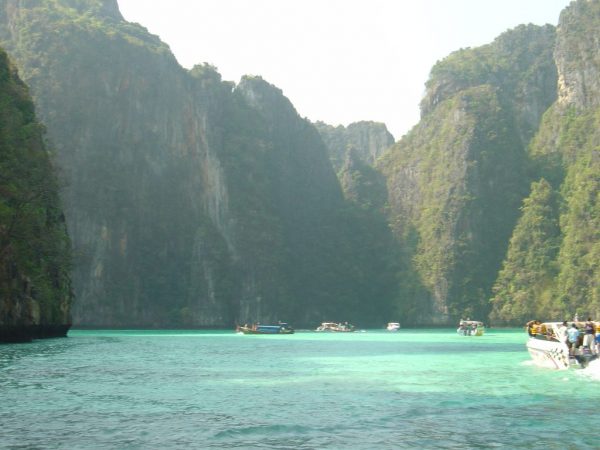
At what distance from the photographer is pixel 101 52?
139 m

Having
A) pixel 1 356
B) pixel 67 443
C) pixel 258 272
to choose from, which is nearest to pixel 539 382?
pixel 67 443

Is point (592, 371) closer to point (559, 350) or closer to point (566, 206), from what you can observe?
point (559, 350)

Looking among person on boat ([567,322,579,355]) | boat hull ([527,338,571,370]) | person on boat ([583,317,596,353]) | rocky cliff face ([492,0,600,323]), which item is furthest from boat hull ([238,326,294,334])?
person on boat ([583,317,596,353])

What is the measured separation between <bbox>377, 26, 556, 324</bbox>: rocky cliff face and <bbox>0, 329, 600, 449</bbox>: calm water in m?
108

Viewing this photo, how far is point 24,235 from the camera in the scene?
162ft

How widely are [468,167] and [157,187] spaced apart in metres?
56.5

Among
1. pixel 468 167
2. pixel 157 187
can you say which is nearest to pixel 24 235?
pixel 157 187

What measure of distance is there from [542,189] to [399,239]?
3528 centimetres

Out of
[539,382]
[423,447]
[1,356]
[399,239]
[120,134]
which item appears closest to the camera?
[423,447]

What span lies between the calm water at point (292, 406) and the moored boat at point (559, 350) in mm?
593

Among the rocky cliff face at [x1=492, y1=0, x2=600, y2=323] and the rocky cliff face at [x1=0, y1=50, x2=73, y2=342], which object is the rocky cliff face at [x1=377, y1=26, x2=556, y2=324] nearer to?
the rocky cliff face at [x1=492, y1=0, x2=600, y2=323]

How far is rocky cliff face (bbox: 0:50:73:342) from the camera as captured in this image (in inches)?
1922

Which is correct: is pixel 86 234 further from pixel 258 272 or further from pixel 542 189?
pixel 542 189

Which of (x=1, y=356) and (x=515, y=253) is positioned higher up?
(x=515, y=253)
